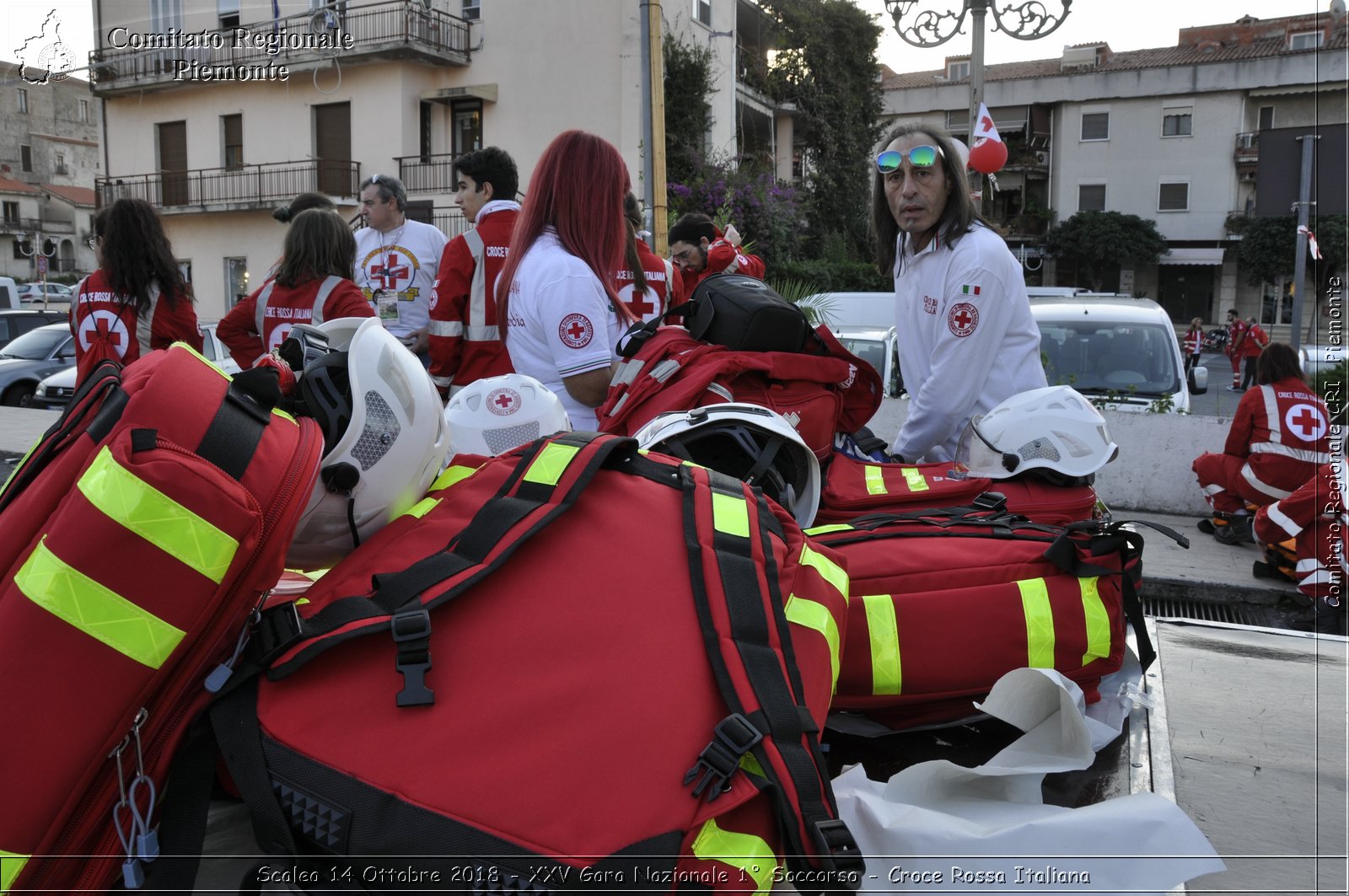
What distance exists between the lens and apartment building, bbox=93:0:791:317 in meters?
20.8

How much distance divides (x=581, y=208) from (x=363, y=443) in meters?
1.59

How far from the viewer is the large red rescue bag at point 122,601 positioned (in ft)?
4.15

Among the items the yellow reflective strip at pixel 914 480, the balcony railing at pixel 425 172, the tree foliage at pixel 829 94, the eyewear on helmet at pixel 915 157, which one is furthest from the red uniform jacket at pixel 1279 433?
the tree foliage at pixel 829 94

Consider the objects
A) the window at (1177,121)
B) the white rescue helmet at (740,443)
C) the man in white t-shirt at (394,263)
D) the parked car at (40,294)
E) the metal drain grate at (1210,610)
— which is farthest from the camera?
the window at (1177,121)

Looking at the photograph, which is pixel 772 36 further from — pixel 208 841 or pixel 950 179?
pixel 208 841

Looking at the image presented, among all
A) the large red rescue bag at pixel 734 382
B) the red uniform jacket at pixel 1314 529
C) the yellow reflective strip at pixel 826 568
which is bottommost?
the red uniform jacket at pixel 1314 529

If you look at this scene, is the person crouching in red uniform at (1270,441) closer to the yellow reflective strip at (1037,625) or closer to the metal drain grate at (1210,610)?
the metal drain grate at (1210,610)

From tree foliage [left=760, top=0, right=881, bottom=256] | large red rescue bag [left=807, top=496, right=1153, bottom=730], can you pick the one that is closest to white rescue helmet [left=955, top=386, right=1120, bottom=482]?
large red rescue bag [left=807, top=496, right=1153, bottom=730]

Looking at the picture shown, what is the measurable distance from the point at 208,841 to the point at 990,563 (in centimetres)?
146

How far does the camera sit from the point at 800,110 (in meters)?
28.9

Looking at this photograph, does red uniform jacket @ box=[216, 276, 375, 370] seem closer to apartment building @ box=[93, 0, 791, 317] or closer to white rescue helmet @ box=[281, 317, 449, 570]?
white rescue helmet @ box=[281, 317, 449, 570]

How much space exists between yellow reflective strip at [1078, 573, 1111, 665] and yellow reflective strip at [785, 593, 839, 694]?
0.67m

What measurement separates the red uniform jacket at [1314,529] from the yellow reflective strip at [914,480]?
138 inches

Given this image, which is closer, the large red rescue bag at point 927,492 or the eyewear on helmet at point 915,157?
the large red rescue bag at point 927,492
